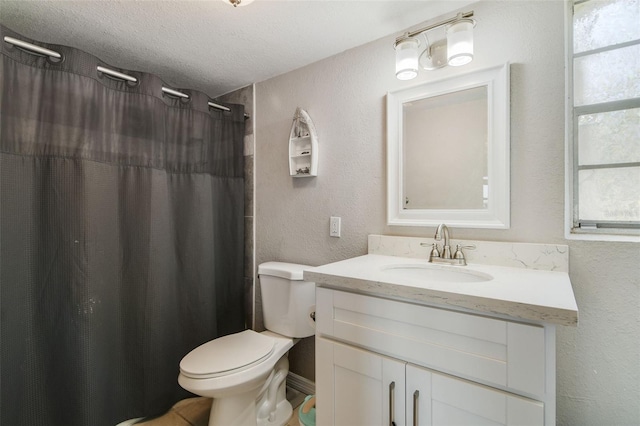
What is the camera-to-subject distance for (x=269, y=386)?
1.60 metres

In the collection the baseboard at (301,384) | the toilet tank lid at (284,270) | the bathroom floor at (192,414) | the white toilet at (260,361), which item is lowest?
the bathroom floor at (192,414)

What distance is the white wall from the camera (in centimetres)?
105

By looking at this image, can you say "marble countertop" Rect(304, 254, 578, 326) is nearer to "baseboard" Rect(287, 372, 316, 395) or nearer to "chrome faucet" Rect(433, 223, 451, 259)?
"chrome faucet" Rect(433, 223, 451, 259)

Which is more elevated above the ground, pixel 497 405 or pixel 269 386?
pixel 497 405

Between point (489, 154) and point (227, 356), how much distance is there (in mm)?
Answer: 1513

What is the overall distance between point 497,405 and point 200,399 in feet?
5.70

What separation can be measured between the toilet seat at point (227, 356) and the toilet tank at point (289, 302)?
0.11 m

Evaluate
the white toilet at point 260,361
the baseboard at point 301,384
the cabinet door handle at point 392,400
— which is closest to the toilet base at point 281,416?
the white toilet at point 260,361

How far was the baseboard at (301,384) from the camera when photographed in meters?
1.81

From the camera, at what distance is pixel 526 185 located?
1.20 meters

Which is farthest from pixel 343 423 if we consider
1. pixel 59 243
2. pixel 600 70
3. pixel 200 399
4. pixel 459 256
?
pixel 600 70

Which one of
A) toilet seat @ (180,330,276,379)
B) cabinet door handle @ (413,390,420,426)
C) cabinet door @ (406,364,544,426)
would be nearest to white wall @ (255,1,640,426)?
toilet seat @ (180,330,276,379)

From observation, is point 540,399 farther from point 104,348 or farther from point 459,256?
point 104,348

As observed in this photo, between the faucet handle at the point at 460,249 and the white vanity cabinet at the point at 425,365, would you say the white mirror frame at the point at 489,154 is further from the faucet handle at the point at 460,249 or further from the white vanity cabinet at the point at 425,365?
the white vanity cabinet at the point at 425,365
